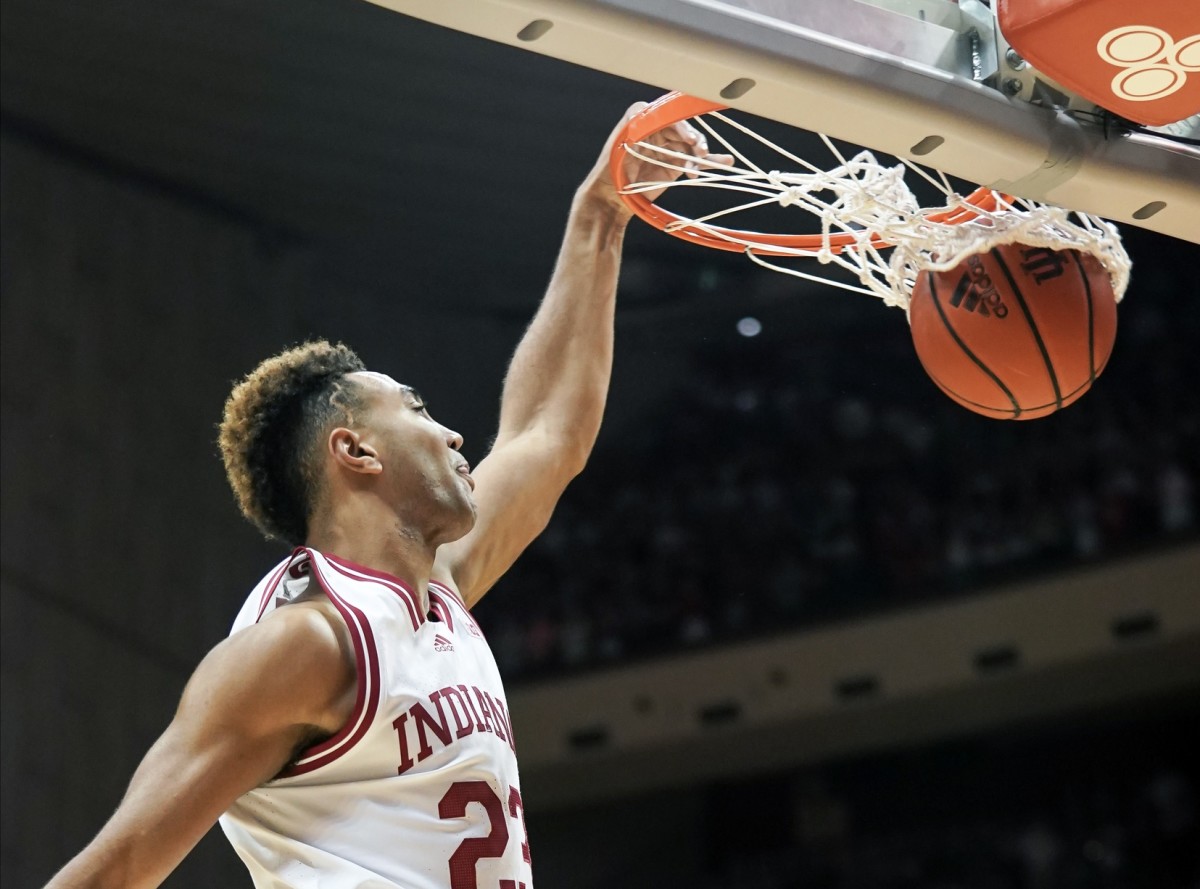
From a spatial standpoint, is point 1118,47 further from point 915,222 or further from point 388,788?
point 388,788

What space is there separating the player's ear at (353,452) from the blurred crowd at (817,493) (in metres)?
6.23

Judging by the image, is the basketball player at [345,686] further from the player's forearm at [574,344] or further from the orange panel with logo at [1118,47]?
the orange panel with logo at [1118,47]

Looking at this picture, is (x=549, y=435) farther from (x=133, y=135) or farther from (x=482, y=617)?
(x=482, y=617)

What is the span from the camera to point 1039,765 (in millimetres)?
9438

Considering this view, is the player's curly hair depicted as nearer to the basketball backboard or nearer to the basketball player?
the basketball player

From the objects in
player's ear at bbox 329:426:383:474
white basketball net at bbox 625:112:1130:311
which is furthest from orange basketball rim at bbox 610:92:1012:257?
player's ear at bbox 329:426:383:474

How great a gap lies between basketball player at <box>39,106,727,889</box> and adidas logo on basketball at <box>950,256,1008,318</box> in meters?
0.84

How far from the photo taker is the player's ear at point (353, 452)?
2387mm

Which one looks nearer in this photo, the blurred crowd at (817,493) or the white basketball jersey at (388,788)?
the white basketball jersey at (388,788)

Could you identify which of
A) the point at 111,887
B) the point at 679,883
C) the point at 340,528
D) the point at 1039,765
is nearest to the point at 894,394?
the point at 1039,765

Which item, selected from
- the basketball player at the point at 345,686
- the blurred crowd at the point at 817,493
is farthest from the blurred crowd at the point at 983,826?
the basketball player at the point at 345,686

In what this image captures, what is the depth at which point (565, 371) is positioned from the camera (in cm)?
298

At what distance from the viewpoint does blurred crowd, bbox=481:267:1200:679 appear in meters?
8.73

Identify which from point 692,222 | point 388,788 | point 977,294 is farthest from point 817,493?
point 388,788
